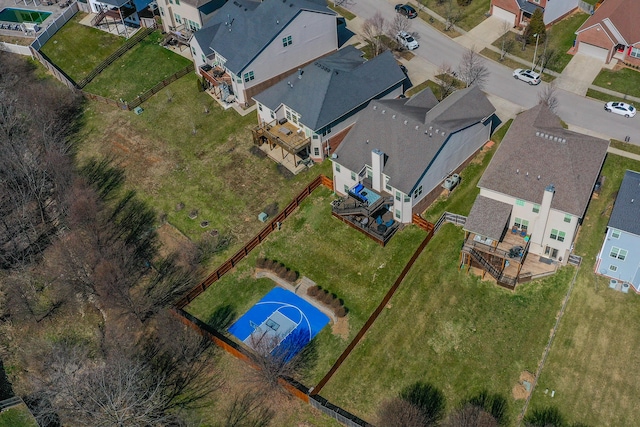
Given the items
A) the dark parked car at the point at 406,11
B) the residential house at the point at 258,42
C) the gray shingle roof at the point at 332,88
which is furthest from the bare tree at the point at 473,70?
the residential house at the point at 258,42

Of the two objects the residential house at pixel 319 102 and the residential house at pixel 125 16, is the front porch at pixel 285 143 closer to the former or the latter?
the residential house at pixel 319 102

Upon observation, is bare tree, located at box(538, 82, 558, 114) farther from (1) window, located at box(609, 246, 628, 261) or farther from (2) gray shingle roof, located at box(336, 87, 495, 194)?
(1) window, located at box(609, 246, 628, 261)

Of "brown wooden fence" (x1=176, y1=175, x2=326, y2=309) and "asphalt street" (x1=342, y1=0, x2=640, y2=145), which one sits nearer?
"brown wooden fence" (x1=176, y1=175, x2=326, y2=309)

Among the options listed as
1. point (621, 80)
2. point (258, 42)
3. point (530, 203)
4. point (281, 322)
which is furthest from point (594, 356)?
point (258, 42)

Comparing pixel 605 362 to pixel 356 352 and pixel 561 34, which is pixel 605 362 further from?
pixel 561 34

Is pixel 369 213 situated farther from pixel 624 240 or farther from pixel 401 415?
pixel 624 240

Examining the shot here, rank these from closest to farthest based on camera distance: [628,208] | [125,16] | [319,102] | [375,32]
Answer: [628,208], [319,102], [375,32], [125,16]

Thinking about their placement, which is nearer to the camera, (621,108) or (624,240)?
(624,240)

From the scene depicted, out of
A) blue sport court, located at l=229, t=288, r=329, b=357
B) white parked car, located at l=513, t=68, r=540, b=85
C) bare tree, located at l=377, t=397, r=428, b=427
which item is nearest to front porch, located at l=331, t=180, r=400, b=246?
blue sport court, located at l=229, t=288, r=329, b=357
